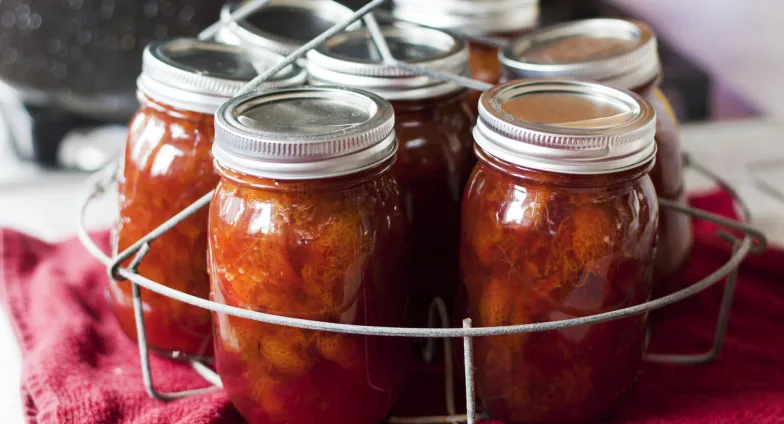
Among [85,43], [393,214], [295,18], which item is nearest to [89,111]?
[85,43]

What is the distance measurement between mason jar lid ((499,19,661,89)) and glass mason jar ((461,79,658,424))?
0.04 metres

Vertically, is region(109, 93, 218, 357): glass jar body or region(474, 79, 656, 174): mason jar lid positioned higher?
region(474, 79, 656, 174): mason jar lid

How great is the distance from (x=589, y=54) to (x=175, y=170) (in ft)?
1.08

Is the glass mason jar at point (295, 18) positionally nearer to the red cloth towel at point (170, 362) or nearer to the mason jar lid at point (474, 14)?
the mason jar lid at point (474, 14)

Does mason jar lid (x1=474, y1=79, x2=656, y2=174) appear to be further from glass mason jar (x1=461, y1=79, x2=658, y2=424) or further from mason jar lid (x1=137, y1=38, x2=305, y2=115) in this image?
mason jar lid (x1=137, y1=38, x2=305, y2=115)

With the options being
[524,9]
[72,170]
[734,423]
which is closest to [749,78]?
[524,9]

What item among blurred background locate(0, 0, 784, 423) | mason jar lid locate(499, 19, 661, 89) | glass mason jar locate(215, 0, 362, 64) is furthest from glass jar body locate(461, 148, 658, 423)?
blurred background locate(0, 0, 784, 423)

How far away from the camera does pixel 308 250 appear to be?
0.48 meters

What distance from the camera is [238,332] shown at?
0.52 meters

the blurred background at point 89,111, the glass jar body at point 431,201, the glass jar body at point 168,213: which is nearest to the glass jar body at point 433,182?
the glass jar body at point 431,201

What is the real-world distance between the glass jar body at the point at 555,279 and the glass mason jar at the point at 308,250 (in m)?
0.06

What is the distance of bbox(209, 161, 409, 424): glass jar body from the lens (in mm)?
486

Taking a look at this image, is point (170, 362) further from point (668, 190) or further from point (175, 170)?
point (668, 190)

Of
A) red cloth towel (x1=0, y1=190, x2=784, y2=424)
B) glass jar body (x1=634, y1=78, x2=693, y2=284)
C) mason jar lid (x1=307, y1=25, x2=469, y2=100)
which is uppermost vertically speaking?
mason jar lid (x1=307, y1=25, x2=469, y2=100)
